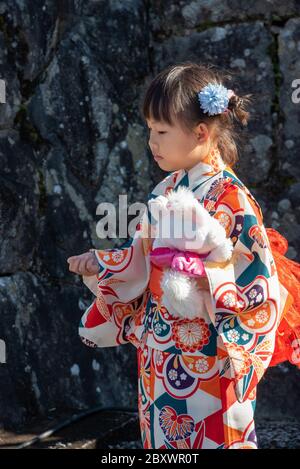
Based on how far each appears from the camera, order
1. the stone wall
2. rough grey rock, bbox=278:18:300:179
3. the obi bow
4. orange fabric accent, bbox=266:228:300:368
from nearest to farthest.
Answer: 1. the obi bow
2. orange fabric accent, bbox=266:228:300:368
3. the stone wall
4. rough grey rock, bbox=278:18:300:179

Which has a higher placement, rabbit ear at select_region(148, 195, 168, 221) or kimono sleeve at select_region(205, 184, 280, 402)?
rabbit ear at select_region(148, 195, 168, 221)

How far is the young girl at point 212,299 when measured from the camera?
246cm

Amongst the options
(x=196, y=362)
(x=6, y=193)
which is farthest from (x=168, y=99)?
(x=6, y=193)

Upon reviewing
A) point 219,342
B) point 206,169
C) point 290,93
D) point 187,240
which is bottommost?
point 219,342

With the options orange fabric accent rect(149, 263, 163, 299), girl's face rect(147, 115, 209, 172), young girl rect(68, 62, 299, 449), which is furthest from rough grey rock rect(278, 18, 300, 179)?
orange fabric accent rect(149, 263, 163, 299)

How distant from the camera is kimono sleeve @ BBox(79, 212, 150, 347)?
8.70ft

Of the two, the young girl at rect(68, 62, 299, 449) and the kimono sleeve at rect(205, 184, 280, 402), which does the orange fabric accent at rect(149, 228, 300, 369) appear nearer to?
the young girl at rect(68, 62, 299, 449)

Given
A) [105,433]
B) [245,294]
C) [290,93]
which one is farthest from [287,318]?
[290,93]

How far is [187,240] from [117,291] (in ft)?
1.16

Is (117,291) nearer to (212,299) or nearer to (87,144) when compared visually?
(212,299)

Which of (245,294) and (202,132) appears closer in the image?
(245,294)

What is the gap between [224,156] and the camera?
8.82 feet

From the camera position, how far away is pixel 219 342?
2488mm
